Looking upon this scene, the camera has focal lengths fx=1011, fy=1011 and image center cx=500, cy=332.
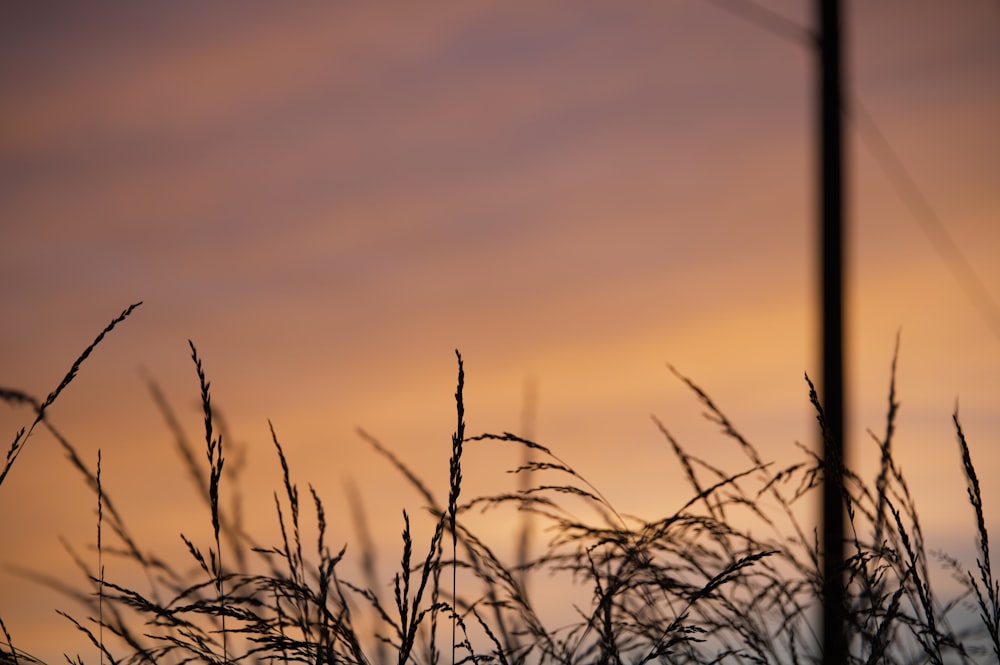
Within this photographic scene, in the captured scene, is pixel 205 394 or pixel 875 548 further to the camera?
pixel 875 548

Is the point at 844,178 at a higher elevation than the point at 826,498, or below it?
higher

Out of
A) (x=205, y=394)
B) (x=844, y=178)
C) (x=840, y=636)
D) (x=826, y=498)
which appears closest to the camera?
(x=205, y=394)

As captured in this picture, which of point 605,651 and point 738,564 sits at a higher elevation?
point 738,564

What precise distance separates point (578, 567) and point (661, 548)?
8.6 inches

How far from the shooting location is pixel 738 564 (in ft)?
6.11

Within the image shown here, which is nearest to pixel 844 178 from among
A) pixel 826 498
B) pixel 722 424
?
pixel 826 498

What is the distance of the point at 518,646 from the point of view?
8.14 ft

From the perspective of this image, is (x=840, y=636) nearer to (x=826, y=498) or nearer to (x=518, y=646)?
(x=518, y=646)

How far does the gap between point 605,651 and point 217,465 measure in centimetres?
87

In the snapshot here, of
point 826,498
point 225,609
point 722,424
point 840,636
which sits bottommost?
point 225,609

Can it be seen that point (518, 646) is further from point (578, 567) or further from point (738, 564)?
point (738, 564)

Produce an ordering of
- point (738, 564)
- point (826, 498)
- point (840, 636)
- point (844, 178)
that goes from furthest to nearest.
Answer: point (844, 178)
point (826, 498)
point (840, 636)
point (738, 564)

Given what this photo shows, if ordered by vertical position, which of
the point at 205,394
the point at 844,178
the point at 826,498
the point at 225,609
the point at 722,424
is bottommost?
the point at 225,609

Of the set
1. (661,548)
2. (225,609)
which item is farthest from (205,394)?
(661,548)
